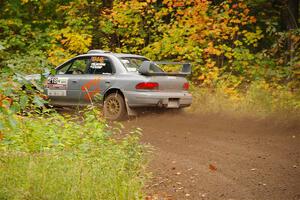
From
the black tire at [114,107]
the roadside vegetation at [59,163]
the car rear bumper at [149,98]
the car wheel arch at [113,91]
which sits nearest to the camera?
the roadside vegetation at [59,163]

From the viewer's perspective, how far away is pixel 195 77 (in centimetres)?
1872

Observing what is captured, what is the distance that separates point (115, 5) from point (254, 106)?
7.72 m

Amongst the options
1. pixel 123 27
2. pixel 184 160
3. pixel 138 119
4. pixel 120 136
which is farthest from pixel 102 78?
pixel 123 27

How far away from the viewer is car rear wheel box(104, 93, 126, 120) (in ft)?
45.0

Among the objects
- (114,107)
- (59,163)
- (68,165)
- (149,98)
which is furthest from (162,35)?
(68,165)

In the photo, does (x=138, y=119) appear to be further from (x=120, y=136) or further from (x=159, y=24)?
(x=159, y=24)

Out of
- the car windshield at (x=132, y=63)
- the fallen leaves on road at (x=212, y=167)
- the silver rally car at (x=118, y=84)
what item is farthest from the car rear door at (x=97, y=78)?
the fallen leaves on road at (x=212, y=167)

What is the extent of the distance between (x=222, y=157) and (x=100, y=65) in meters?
5.69

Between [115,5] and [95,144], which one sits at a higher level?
[115,5]

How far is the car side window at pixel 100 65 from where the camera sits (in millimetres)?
14091

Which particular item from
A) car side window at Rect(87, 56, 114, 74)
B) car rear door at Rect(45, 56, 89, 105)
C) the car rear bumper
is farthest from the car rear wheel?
car rear door at Rect(45, 56, 89, 105)

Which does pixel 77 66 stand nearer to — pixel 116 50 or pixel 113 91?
pixel 113 91

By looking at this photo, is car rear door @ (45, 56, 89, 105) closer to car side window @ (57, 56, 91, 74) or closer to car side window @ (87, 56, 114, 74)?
car side window @ (57, 56, 91, 74)

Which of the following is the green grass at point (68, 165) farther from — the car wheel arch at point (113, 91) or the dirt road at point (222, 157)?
the car wheel arch at point (113, 91)
